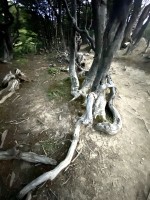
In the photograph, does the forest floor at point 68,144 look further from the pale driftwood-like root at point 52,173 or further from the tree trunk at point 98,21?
the tree trunk at point 98,21

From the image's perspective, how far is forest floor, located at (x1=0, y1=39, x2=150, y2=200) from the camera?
9.39ft

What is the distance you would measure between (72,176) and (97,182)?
1.38 feet

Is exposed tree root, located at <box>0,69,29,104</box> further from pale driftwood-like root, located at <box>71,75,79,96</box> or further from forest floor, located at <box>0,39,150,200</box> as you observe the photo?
pale driftwood-like root, located at <box>71,75,79,96</box>

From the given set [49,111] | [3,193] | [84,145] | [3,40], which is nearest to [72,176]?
[84,145]

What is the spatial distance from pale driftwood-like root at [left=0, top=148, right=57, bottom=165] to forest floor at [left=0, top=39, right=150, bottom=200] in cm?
9

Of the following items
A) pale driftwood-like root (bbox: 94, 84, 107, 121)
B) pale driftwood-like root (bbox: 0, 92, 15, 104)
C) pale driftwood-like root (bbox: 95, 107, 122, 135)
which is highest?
pale driftwood-like root (bbox: 94, 84, 107, 121)

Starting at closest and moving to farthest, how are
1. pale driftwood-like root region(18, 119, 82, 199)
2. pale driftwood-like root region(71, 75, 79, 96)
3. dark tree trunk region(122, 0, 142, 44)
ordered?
pale driftwood-like root region(18, 119, 82, 199)
pale driftwood-like root region(71, 75, 79, 96)
dark tree trunk region(122, 0, 142, 44)

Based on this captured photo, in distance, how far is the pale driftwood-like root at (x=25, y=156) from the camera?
3121mm

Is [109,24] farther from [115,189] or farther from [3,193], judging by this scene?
[3,193]

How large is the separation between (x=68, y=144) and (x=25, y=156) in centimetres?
83

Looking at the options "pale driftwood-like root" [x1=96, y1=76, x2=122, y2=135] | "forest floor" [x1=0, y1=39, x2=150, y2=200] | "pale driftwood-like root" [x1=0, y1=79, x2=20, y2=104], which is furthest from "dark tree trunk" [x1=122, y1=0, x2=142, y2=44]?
"pale driftwood-like root" [x1=0, y1=79, x2=20, y2=104]

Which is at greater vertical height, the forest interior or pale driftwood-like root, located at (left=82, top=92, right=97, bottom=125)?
pale driftwood-like root, located at (left=82, top=92, right=97, bottom=125)

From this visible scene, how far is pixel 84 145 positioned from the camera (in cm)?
350

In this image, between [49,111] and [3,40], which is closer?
[49,111]
